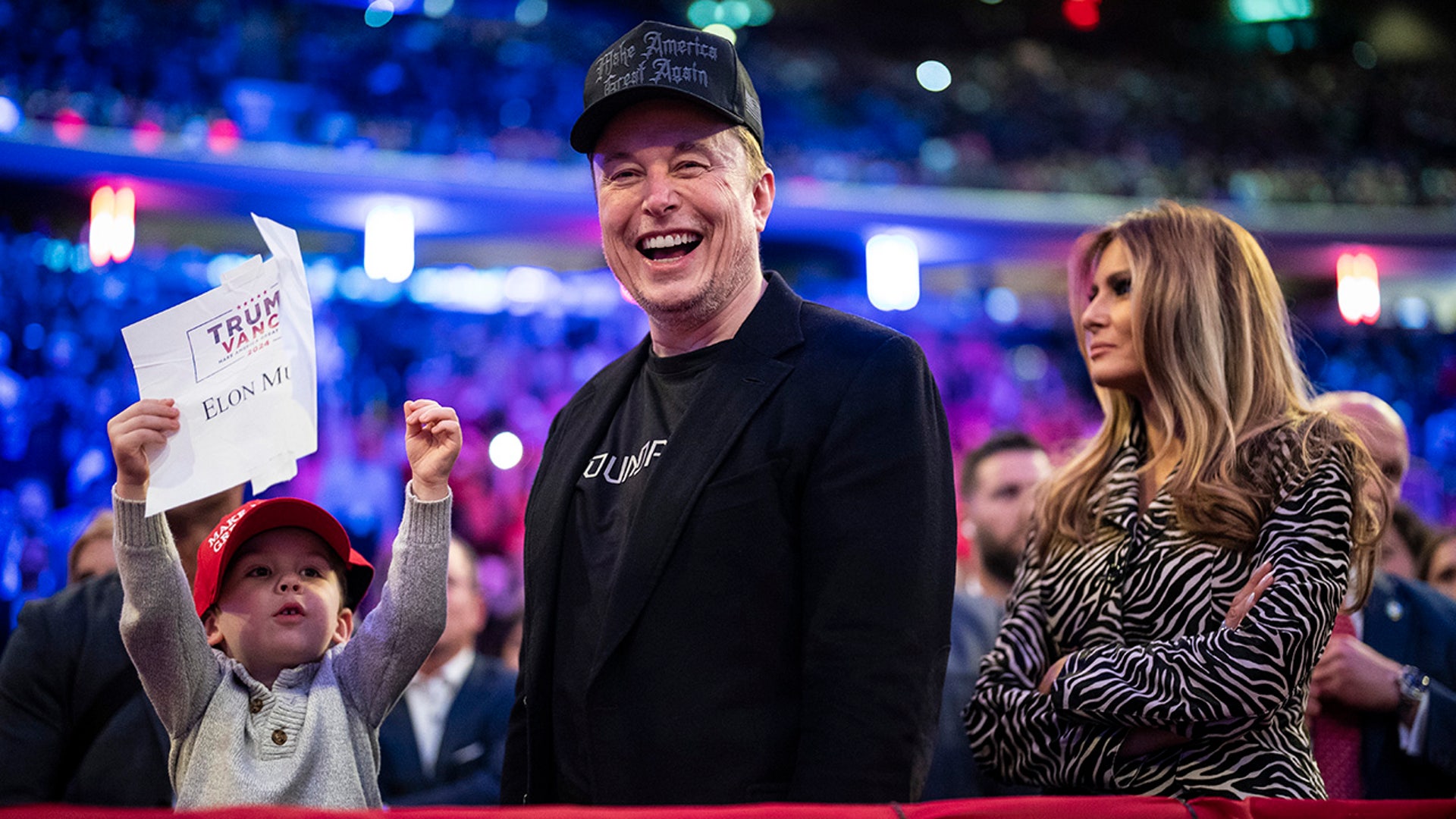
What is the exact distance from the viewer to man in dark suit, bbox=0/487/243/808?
1973mm

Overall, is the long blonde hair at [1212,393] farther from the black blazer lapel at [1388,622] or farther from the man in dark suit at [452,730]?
the man in dark suit at [452,730]

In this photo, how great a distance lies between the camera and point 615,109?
1.45 m

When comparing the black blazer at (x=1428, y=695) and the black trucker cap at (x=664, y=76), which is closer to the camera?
the black trucker cap at (x=664, y=76)

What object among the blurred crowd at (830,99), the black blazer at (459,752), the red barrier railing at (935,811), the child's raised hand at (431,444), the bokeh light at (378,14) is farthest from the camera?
the bokeh light at (378,14)

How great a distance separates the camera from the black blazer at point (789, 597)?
3.99 ft

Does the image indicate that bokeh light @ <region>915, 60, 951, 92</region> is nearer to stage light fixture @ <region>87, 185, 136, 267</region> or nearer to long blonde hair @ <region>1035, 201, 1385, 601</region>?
stage light fixture @ <region>87, 185, 136, 267</region>

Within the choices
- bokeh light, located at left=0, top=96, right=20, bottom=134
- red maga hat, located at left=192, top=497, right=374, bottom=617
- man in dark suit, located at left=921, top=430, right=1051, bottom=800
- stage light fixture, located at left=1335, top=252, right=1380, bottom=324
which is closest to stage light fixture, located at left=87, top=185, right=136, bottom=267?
bokeh light, located at left=0, top=96, right=20, bottom=134

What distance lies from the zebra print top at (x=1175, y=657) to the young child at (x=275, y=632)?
2.63ft

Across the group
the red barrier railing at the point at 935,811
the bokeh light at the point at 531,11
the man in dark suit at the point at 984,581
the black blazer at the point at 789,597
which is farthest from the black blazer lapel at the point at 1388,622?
the bokeh light at the point at 531,11

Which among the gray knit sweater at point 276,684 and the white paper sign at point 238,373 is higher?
the white paper sign at point 238,373

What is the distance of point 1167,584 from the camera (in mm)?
1564

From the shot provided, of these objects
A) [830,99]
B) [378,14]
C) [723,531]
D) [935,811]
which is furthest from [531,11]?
[935,811]

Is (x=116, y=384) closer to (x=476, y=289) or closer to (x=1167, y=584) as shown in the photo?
(x=476, y=289)

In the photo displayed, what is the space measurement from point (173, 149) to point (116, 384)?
84.8 inches
